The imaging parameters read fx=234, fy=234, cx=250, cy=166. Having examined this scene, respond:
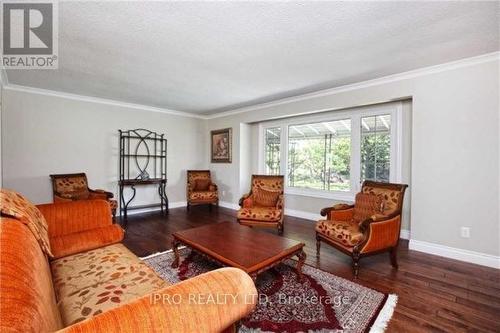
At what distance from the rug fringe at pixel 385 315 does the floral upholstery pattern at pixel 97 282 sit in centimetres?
149

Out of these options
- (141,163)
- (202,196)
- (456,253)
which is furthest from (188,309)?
(141,163)

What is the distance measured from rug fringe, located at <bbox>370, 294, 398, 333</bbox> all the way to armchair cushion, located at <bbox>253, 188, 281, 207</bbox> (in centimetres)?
211

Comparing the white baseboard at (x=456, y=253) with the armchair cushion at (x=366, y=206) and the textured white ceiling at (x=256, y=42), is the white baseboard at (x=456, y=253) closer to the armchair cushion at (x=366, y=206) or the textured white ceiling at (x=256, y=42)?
the armchair cushion at (x=366, y=206)

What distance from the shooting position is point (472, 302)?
197 centimetres

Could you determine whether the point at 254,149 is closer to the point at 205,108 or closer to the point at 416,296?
the point at 205,108

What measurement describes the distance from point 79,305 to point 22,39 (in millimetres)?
2687

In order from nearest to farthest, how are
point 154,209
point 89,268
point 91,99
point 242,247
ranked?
point 89,268 < point 242,247 < point 91,99 < point 154,209

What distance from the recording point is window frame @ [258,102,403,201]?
3602 millimetres

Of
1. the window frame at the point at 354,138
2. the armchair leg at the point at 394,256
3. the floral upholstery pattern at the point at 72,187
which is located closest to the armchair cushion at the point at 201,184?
the window frame at the point at 354,138

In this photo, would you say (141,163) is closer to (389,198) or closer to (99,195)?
(99,195)

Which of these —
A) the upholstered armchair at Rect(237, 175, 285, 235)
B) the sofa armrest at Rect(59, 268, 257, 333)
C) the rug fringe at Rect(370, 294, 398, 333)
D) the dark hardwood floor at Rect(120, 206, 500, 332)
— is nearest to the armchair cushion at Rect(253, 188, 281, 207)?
the upholstered armchair at Rect(237, 175, 285, 235)

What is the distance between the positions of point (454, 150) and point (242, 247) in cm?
282

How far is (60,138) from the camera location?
14.0 ft

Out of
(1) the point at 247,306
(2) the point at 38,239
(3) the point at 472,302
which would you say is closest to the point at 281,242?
(1) the point at 247,306
